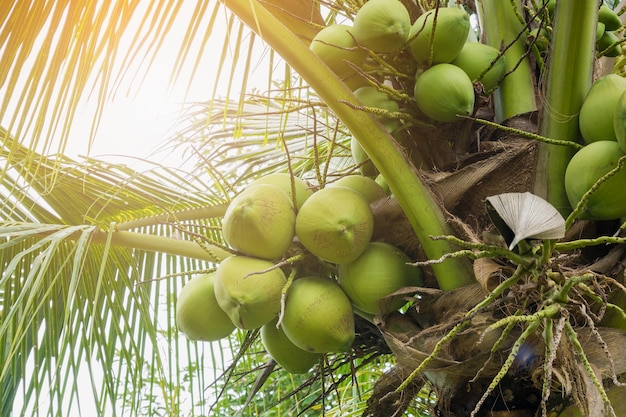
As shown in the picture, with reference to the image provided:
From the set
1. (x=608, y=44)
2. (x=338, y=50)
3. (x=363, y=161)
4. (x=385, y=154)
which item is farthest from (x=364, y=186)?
(x=608, y=44)

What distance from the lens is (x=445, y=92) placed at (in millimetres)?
1321

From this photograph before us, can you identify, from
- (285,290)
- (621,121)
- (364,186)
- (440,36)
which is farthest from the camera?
(364,186)

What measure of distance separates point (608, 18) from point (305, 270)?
88 centimetres

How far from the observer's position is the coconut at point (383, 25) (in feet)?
4.40

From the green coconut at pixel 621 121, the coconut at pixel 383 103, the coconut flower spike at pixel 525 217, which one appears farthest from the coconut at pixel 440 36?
the coconut flower spike at pixel 525 217

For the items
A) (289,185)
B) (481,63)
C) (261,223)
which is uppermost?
(481,63)

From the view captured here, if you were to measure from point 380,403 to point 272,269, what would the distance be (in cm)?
38

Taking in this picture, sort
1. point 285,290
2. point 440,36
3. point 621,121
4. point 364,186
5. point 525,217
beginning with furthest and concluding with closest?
point 364,186 < point 440,36 < point 285,290 < point 621,121 < point 525,217

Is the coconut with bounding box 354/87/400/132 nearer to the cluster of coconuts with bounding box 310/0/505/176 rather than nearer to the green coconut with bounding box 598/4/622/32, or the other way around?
the cluster of coconuts with bounding box 310/0/505/176

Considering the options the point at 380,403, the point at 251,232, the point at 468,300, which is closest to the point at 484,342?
the point at 468,300

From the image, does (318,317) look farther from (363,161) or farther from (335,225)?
(363,161)

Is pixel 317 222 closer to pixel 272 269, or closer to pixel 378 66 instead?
pixel 272 269

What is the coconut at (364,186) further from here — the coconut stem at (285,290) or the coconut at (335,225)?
Answer: the coconut stem at (285,290)

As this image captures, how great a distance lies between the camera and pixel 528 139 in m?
1.32
